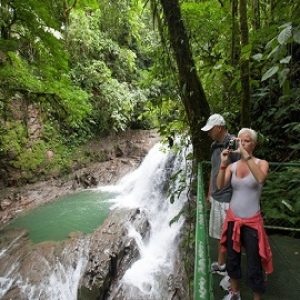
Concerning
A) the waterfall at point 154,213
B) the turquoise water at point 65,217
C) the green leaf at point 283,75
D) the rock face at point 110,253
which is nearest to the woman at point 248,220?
the green leaf at point 283,75

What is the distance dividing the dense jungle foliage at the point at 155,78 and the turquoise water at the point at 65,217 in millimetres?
1968

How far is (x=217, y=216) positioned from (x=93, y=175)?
10.0m

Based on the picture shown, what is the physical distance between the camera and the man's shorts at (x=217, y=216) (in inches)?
117

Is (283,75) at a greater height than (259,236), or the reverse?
(283,75)

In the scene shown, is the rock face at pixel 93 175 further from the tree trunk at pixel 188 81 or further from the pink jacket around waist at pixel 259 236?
the pink jacket around waist at pixel 259 236

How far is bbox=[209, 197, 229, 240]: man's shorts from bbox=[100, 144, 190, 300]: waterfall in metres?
0.83

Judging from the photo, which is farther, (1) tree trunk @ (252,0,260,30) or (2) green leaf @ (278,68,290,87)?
(1) tree trunk @ (252,0,260,30)

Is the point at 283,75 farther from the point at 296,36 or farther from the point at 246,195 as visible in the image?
the point at 246,195

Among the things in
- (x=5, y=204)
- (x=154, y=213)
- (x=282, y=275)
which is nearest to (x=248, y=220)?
(x=282, y=275)

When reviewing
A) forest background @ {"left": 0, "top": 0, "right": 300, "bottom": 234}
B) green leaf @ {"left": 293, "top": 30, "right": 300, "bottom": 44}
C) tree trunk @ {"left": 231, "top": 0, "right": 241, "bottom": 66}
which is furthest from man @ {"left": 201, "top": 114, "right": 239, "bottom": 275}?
tree trunk @ {"left": 231, "top": 0, "right": 241, "bottom": 66}

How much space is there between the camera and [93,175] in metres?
12.7

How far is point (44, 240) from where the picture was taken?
7906 mm

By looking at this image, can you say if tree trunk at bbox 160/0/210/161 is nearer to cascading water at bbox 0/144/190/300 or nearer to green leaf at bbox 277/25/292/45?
cascading water at bbox 0/144/190/300

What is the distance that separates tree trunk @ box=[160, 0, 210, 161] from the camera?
156 inches
